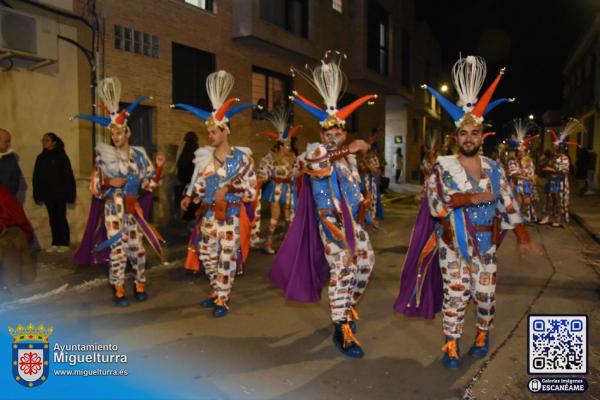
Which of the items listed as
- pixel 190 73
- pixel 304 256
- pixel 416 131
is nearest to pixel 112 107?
pixel 304 256

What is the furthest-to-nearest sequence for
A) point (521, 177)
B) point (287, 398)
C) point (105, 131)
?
point (521, 177) → point (105, 131) → point (287, 398)

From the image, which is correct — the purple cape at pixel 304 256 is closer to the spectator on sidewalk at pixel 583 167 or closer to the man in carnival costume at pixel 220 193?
the man in carnival costume at pixel 220 193

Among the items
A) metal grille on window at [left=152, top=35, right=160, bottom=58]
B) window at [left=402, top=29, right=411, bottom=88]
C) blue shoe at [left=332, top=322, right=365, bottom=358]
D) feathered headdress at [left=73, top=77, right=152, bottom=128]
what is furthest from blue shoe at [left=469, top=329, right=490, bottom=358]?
window at [left=402, top=29, right=411, bottom=88]

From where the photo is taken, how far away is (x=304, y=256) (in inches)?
187

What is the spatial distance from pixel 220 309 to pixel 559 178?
31.9ft

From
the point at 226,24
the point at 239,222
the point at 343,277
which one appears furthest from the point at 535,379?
the point at 226,24

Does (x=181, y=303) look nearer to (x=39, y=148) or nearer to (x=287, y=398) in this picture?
(x=287, y=398)

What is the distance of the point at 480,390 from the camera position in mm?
3693

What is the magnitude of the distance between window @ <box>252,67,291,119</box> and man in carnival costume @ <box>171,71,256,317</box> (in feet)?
29.5

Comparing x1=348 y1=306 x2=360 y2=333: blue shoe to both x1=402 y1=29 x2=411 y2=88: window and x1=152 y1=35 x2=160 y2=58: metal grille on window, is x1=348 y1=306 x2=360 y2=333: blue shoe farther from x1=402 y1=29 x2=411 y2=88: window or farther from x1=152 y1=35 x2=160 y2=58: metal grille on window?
x1=402 y1=29 x2=411 y2=88: window

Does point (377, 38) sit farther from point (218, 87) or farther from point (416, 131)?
point (218, 87)

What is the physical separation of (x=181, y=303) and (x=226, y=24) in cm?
947

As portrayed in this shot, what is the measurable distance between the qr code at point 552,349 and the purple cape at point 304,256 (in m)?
1.85

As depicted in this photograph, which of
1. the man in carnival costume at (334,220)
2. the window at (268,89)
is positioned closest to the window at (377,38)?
the window at (268,89)
